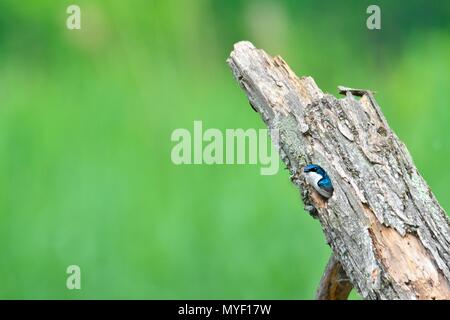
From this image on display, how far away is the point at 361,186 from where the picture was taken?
1704 millimetres

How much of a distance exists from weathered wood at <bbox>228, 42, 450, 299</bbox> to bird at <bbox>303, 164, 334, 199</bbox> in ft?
0.04

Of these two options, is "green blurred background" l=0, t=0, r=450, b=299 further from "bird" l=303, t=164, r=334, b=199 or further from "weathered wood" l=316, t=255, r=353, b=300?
"bird" l=303, t=164, r=334, b=199

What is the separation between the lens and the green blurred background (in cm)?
345

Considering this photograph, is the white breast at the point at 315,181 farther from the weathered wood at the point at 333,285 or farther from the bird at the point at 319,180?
the weathered wood at the point at 333,285

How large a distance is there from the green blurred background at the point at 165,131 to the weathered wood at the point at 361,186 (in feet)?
5.22

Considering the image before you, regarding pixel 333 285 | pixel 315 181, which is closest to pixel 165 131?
pixel 333 285

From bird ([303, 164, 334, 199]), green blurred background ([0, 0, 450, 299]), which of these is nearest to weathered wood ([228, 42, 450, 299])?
bird ([303, 164, 334, 199])

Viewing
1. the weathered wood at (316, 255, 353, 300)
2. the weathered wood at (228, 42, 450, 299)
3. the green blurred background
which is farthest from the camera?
the green blurred background

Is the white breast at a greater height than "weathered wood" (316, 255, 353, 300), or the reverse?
the white breast

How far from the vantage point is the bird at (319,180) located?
1.70 metres

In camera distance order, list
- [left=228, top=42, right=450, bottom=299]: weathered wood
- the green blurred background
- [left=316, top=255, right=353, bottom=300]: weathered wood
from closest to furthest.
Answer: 1. [left=228, top=42, right=450, bottom=299]: weathered wood
2. [left=316, top=255, right=353, bottom=300]: weathered wood
3. the green blurred background

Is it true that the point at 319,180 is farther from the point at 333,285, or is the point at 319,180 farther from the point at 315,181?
the point at 333,285

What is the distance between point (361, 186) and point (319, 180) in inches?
3.2
